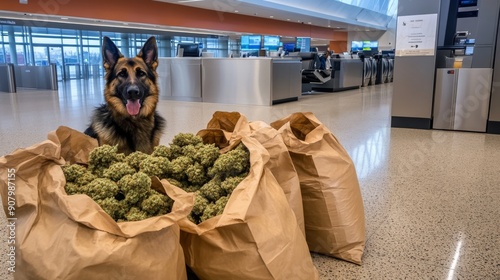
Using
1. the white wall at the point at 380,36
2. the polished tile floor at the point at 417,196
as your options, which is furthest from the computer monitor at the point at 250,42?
the white wall at the point at 380,36

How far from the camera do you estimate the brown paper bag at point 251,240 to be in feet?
3.54

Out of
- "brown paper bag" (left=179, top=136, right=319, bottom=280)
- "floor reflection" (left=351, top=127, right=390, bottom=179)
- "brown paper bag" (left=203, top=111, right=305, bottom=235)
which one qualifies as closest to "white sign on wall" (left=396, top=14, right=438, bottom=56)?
"floor reflection" (left=351, top=127, right=390, bottom=179)

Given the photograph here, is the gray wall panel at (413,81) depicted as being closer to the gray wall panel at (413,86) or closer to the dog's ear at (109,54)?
the gray wall panel at (413,86)

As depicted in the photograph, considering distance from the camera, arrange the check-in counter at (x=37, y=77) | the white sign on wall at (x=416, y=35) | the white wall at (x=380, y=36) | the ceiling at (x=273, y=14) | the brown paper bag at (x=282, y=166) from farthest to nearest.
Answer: the white wall at (x=380, y=36)
the ceiling at (x=273, y=14)
the check-in counter at (x=37, y=77)
the white sign on wall at (x=416, y=35)
the brown paper bag at (x=282, y=166)

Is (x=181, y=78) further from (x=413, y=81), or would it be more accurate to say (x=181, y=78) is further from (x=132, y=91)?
(x=132, y=91)

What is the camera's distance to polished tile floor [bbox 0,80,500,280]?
160 cm

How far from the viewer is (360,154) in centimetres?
354

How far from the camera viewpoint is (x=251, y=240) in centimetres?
107

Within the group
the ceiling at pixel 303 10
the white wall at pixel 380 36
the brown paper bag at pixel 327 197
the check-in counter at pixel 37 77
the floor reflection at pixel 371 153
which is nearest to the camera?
the brown paper bag at pixel 327 197

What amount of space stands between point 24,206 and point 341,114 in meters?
5.68

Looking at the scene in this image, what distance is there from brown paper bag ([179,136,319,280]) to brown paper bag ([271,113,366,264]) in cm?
39

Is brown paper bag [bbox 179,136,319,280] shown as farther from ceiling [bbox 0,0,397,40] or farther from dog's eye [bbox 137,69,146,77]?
ceiling [bbox 0,0,397,40]

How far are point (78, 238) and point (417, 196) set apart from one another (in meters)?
2.14

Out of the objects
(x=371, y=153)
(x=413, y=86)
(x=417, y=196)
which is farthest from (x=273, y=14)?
(x=417, y=196)
